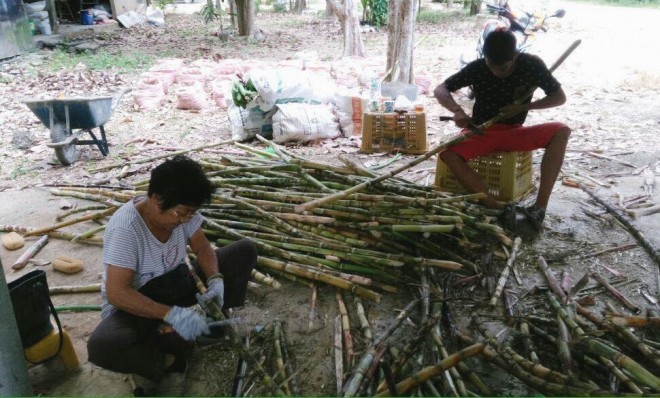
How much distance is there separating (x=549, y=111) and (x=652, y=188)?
10.3ft

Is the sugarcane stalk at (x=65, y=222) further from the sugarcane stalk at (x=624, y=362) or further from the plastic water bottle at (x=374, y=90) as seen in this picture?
the sugarcane stalk at (x=624, y=362)

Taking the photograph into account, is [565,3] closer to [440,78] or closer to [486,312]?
[440,78]


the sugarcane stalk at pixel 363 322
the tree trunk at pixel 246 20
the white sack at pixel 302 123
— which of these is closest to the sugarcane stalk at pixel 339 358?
the sugarcane stalk at pixel 363 322

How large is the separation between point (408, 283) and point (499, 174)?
4.84 ft

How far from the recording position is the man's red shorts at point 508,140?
383 cm

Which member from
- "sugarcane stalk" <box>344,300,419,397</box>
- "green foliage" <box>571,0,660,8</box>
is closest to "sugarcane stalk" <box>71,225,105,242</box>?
"sugarcane stalk" <box>344,300,419,397</box>

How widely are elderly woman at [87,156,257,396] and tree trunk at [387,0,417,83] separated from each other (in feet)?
18.7

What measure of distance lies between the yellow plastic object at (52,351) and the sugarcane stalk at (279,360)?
1.09m

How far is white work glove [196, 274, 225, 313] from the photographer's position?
8.28ft

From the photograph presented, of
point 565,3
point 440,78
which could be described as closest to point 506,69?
point 440,78

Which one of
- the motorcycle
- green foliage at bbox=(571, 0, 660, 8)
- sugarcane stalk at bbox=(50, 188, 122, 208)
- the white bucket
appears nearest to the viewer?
sugarcane stalk at bbox=(50, 188, 122, 208)

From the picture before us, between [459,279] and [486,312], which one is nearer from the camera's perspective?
[486,312]

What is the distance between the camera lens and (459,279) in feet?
10.5

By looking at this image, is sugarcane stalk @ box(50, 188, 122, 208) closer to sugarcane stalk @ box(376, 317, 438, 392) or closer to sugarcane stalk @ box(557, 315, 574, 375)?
sugarcane stalk @ box(376, 317, 438, 392)
